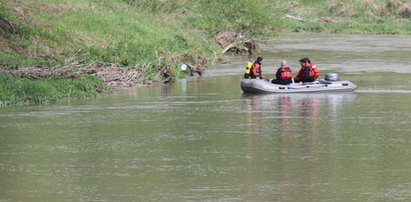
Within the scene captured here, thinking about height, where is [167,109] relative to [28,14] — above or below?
below

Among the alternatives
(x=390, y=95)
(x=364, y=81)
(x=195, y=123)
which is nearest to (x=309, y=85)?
(x=390, y=95)

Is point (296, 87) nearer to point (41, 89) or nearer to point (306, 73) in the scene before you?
point (306, 73)

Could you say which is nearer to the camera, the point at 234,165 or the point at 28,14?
the point at 234,165

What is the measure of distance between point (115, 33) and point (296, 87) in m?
13.1

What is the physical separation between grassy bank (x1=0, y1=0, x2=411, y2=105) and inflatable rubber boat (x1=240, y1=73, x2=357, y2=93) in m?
4.39

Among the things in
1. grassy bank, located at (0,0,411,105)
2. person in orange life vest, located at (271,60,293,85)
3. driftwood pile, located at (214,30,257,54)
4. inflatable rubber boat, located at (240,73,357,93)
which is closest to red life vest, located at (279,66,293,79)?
person in orange life vest, located at (271,60,293,85)

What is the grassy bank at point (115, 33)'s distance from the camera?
3241 cm

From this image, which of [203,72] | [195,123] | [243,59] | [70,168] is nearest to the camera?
[70,168]

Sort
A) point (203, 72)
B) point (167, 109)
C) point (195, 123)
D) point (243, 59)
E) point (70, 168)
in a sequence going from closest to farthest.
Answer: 1. point (70, 168)
2. point (195, 123)
3. point (167, 109)
4. point (203, 72)
5. point (243, 59)

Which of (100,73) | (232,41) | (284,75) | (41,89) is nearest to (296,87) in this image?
(284,75)

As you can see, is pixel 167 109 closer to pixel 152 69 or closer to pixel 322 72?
pixel 152 69

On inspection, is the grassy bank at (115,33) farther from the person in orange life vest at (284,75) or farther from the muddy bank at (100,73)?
the person in orange life vest at (284,75)

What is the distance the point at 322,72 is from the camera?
127 feet

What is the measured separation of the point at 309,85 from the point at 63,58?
888cm
